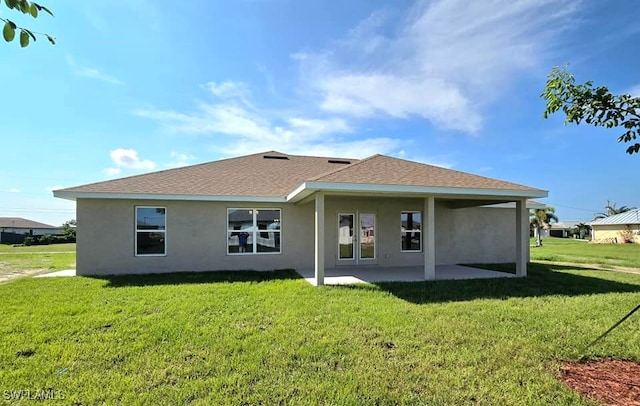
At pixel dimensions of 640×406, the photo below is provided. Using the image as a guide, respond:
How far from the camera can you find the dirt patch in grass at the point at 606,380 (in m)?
3.51

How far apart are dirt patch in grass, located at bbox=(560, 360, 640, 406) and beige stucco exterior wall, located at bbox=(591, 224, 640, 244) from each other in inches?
1753

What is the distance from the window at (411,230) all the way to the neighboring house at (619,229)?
37.7 meters

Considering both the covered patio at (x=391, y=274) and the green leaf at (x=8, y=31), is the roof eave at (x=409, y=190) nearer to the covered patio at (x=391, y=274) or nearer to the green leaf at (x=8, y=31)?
the covered patio at (x=391, y=274)

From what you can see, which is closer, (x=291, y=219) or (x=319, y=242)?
(x=319, y=242)

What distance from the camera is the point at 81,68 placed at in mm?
9500

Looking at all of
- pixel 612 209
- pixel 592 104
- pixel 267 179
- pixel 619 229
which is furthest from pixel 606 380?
pixel 612 209

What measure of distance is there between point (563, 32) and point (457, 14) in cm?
263

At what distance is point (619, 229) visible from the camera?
39.8 metres

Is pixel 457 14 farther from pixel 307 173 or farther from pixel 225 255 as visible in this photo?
pixel 225 255

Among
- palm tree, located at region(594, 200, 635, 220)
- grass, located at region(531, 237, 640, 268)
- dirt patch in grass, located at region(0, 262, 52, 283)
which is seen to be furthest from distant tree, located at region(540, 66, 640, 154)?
palm tree, located at region(594, 200, 635, 220)

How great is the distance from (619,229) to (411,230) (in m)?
40.5

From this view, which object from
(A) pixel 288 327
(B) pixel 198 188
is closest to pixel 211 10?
(B) pixel 198 188

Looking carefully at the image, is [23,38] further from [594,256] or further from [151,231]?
[594,256]

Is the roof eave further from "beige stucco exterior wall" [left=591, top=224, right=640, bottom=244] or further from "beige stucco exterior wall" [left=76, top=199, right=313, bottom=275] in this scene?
"beige stucco exterior wall" [left=591, top=224, right=640, bottom=244]
